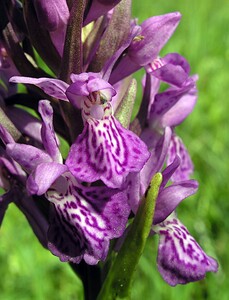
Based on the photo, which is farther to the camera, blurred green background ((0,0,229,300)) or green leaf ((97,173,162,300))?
blurred green background ((0,0,229,300))

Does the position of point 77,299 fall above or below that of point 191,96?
below

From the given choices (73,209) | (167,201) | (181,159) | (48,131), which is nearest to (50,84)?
(48,131)

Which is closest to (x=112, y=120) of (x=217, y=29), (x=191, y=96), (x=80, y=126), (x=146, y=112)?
(x=80, y=126)

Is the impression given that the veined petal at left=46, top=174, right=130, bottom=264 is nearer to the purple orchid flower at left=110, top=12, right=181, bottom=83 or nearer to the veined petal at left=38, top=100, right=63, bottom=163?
the veined petal at left=38, top=100, right=63, bottom=163

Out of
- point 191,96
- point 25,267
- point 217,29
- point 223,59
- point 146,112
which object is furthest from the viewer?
point 217,29

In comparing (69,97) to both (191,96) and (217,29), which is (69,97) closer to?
(191,96)

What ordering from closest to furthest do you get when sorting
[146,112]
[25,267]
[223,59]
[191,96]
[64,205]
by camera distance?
1. [64,205]
2. [146,112]
3. [191,96]
4. [25,267]
5. [223,59]

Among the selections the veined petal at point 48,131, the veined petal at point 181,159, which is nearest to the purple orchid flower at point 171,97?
the veined petal at point 181,159

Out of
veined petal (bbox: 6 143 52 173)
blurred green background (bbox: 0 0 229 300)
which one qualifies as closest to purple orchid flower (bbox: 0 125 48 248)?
veined petal (bbox: 6 143 52 173)
